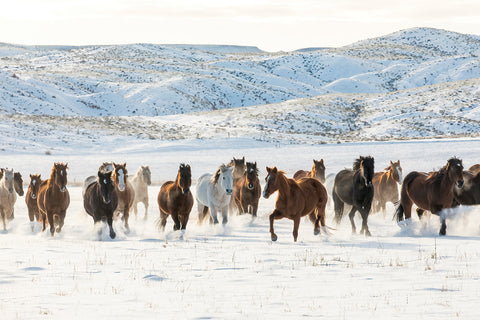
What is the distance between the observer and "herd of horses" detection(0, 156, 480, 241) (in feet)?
43.1

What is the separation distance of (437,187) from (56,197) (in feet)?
29.3

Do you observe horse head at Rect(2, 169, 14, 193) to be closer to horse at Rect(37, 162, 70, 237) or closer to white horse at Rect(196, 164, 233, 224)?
horse at Rect(37, 162, 70, 237)

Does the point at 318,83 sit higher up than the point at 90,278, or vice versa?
the point at 318,83

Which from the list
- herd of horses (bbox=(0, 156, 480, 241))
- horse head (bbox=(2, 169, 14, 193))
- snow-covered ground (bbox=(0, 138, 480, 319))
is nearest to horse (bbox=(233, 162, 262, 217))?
herd of horses (bbox=(0, 156, 480, 241))

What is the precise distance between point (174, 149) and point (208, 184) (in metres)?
27.3

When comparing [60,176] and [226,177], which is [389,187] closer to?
[226,177]

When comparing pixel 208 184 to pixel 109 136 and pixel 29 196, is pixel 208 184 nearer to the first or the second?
pixel 29 196

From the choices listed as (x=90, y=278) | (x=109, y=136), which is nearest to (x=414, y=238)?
(x=90, y=278)

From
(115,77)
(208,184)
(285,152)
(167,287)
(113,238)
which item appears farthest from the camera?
(115,77)

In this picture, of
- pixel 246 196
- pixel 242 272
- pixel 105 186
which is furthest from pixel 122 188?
pixel 242 272

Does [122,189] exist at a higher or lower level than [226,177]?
lower

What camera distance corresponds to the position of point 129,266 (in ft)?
32.6

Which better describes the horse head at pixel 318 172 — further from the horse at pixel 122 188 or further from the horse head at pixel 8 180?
the horse head at pixel 8 180

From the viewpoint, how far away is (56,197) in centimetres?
1453
